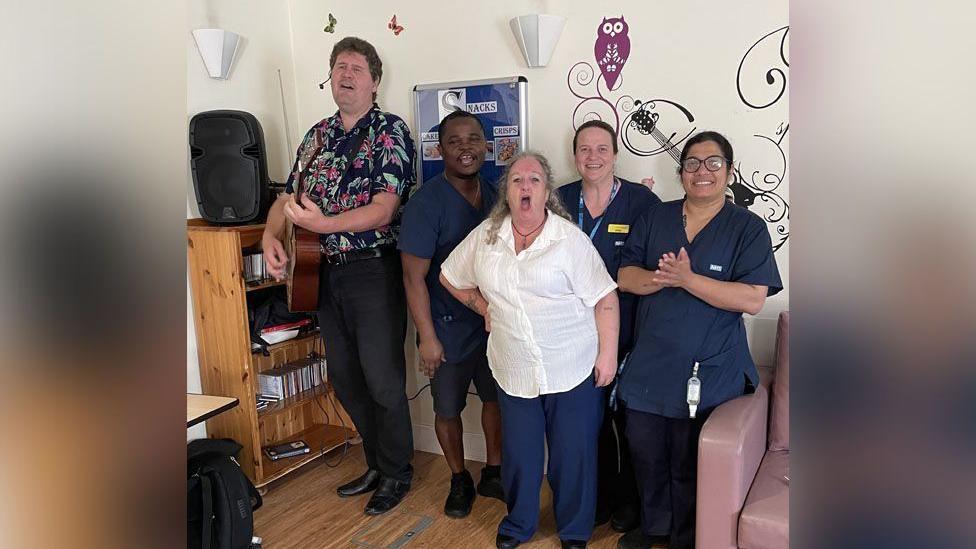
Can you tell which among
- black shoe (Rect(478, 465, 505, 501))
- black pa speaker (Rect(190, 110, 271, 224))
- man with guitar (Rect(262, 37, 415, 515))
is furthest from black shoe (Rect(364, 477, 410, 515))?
black pa speaker (Rect(190, 110, 271, 224))

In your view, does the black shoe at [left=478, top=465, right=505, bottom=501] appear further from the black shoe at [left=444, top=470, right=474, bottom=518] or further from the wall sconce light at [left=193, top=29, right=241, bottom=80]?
the wall sconce light at [left=193, top=29, right=241, bottom=80]

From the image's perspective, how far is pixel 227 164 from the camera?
9.21ft

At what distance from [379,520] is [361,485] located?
28 centimetres

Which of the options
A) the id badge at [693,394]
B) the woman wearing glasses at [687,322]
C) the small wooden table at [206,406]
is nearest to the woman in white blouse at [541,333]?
the woman wearing glasses at [687,322]

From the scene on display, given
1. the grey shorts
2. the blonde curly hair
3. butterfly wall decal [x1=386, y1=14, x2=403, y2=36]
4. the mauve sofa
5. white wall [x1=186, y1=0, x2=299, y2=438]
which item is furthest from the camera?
butterfly wall decal [x1=386, y1=14, x2=403, y2=36]

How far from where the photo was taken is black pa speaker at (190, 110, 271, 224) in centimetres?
278

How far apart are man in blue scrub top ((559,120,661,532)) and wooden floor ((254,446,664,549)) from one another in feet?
0.57

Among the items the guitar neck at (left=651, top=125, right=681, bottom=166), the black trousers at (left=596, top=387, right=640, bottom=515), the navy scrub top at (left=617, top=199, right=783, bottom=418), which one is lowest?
the black trousers at (left=596, top=387, right=640, bottom=515)

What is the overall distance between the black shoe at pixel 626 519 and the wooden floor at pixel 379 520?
4cm

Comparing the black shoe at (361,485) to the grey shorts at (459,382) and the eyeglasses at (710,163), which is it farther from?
the eyeglasses at (710,163)
